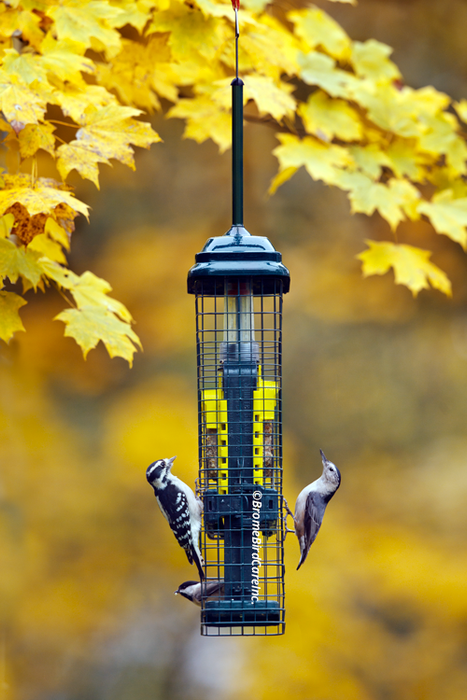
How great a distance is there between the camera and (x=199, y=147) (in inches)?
215

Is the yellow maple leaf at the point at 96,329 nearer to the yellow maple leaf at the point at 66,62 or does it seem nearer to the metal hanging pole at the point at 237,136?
the metal hanging pole at the point at 237,136

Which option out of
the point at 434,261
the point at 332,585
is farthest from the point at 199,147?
the point at 332,585

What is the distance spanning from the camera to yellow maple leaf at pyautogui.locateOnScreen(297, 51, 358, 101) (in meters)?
4.04

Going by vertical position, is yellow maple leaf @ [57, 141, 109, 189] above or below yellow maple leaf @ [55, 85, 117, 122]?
below

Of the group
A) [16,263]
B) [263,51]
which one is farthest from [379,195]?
[16,263]

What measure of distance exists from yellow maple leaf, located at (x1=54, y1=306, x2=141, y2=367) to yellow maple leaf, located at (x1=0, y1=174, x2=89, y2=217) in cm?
56

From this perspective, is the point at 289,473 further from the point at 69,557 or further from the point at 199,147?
the point at 199,147

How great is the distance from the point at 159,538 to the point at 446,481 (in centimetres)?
215

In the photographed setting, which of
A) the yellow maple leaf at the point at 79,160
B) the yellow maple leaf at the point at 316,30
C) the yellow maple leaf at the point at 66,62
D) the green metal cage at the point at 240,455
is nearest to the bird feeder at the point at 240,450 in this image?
the green metal cage at the point at 240,455

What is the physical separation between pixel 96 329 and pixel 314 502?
4.30 ft

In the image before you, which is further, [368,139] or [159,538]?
[159,538]

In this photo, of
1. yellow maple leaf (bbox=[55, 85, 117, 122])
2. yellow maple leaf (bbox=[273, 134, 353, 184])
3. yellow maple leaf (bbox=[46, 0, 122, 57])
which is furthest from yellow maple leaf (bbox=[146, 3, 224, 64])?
yellow maple leaf (bbox=[273, 134, 353, 184])

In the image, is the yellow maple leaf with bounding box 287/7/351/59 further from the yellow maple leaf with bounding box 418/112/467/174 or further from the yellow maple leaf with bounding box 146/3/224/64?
the yellow maple leaf with bounding box 146/3/224/64

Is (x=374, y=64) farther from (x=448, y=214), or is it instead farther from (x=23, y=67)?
(x=23, y=67)
